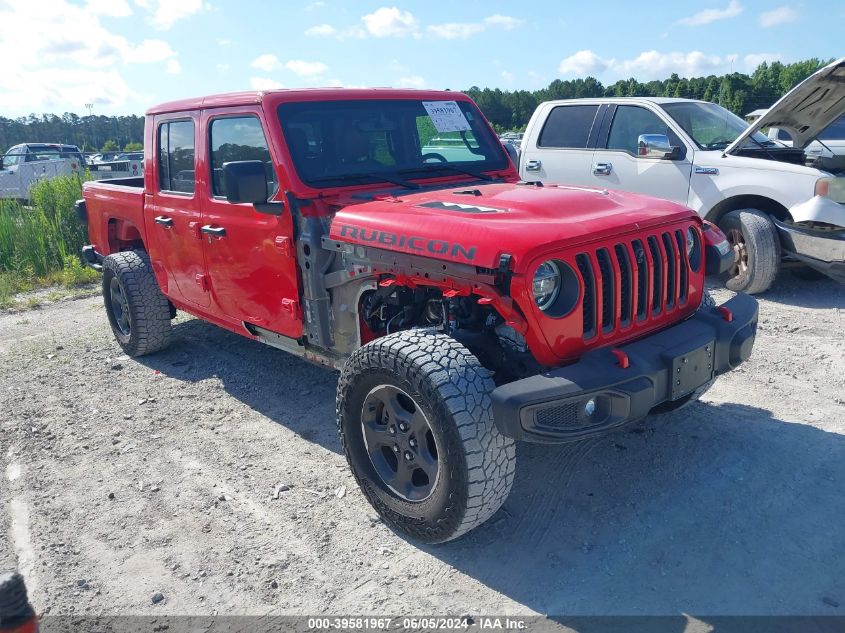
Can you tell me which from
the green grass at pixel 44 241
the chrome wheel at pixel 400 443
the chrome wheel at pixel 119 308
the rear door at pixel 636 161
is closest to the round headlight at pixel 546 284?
the chrome wheel at pixel 400 443

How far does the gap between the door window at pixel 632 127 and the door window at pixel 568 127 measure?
0.96ft

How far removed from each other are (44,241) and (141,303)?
5.54m

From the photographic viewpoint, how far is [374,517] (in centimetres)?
348

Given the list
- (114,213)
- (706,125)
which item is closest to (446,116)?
(114,213)

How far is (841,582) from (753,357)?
8.69 feet

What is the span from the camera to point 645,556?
10.0 ft

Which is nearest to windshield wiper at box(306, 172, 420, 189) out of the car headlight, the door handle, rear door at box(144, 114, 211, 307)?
the door handle

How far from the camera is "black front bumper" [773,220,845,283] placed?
6.23 metres

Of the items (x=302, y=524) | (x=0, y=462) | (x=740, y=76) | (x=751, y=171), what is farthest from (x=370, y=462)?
(x=740, y=76)

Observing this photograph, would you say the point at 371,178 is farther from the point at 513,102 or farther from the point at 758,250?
the point at 513,102

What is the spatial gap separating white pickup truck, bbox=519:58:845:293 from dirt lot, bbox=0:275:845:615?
170 cm

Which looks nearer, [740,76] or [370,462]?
[370,462]

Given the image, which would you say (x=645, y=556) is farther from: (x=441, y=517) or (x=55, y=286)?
(x=55, y=286)

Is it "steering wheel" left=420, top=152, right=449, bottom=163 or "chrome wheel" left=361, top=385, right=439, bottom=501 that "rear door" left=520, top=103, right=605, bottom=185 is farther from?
"chrome wheel" left=361, top=385, right=439, bottom=501
